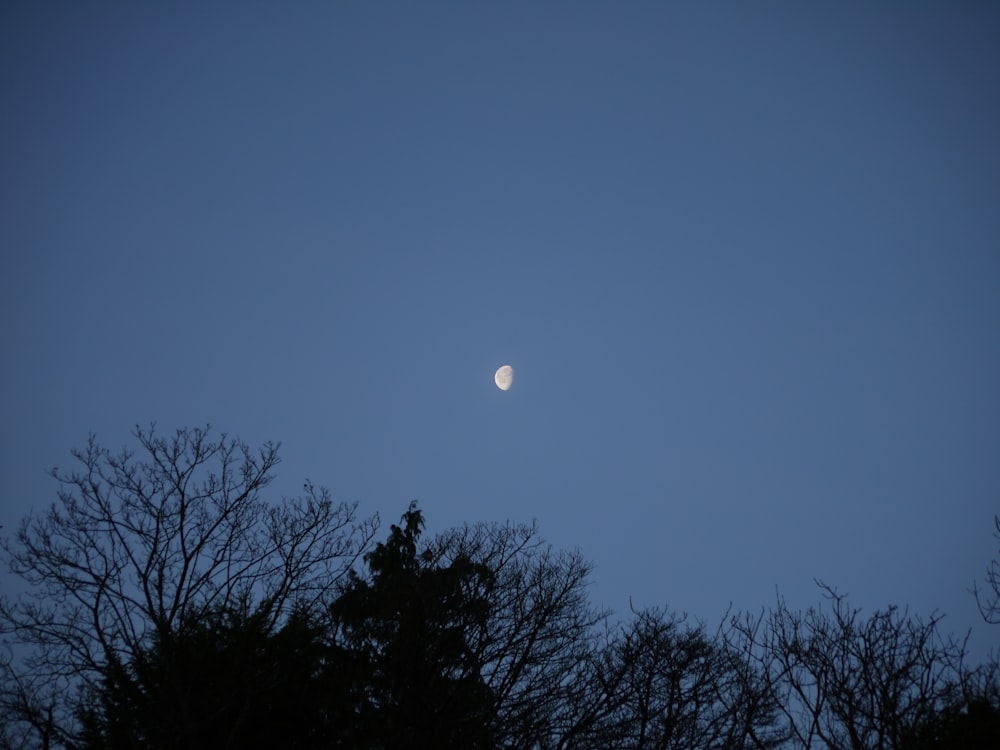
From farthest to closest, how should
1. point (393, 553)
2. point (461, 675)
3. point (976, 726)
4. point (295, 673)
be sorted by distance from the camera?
point (393, 553), point (461, 675), point (295, 673), point (976, 726)

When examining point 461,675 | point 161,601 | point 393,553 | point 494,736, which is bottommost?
point 494,736

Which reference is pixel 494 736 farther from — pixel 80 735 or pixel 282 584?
pixel 80 735

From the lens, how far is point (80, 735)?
12.3m

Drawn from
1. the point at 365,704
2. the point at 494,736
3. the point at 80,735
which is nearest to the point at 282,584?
the point at 365,704

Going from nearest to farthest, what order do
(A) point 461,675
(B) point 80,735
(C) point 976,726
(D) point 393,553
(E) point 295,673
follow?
(C) point 976,726 < (B) point 80,735 < (E) point 295,673 < (A) point 461,675 < (D) point 393,553

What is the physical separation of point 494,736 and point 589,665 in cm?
268

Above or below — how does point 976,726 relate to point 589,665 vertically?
below

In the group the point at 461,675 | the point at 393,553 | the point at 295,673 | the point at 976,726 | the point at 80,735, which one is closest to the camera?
the point at 976,726

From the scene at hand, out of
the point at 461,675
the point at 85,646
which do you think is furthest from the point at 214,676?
the point at 461,675

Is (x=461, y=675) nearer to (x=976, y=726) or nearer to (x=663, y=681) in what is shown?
(x=663, y=681)

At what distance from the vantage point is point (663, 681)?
1464 centimetres

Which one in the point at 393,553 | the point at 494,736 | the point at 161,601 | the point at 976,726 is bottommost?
the point at 976,726

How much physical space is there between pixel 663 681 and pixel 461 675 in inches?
188

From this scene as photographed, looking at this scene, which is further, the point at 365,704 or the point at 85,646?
the point at 365,704
